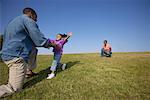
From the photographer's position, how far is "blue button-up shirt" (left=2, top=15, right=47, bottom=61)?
243 inches

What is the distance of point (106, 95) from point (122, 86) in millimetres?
1070

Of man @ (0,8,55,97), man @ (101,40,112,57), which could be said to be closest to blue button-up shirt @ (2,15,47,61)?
man @ (0,8,55,97)

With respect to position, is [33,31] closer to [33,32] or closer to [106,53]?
[33,32]

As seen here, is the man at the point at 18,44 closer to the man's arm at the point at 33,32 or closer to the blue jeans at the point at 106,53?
the man's arm at the point at 33,32

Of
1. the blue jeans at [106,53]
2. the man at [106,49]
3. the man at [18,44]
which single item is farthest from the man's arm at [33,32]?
the blue jeans at [106,53]

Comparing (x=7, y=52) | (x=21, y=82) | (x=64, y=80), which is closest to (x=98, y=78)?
(x=64, y=80)

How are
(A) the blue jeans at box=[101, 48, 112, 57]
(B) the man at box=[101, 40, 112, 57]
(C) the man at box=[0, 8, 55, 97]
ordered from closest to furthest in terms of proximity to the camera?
(C) the man at box=[0, 8, 55, 97], (B) the man at box=[101, 40, 112, 57], (A) the blue jeans at box=[101, 48, 112, 57]

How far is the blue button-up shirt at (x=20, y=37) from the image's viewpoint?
617 centimetres

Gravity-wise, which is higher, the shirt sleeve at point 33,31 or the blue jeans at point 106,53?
the shirt sleeve at point 33,31

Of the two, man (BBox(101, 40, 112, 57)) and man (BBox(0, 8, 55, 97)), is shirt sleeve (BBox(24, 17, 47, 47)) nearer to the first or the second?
man (BBox(0, 8, 55, 97))

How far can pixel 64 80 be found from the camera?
23.4 feet

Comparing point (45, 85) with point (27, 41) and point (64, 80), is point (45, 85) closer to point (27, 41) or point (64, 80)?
point (64, 80)

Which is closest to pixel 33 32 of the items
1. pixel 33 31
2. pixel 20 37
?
pixel 33 31

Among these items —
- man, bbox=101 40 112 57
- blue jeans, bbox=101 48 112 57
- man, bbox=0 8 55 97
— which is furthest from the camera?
blue jeans, bbox=101 48 112 57
